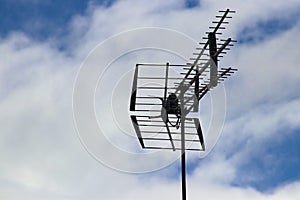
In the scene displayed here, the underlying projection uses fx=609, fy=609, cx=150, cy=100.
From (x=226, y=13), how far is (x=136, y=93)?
2.22 meters

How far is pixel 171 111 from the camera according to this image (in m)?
10.6

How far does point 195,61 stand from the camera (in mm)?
9812

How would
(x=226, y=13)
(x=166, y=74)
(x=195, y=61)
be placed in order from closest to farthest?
A: (x=226, y=13) → (x=195, y=61) → (x=166, y=74)

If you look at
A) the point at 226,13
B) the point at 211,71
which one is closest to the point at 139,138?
the point at 211,71

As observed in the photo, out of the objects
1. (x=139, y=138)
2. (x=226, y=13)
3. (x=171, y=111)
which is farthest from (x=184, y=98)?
(x=226, y=13)

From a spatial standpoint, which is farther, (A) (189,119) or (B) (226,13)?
(A) (189,119)

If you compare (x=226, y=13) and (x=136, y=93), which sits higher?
(x=226, y=13)

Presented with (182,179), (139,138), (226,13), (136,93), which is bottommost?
(182,179)

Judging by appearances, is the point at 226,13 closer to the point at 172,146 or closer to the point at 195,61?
the point at 195,61

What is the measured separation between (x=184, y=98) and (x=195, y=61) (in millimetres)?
961

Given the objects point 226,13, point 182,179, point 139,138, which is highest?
point 226,13

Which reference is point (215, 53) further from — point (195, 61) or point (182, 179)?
point (182, 179)

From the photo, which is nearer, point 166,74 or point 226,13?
point 226,13

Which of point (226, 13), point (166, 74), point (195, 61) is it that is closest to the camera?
point (226, 13)
